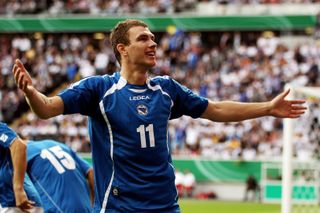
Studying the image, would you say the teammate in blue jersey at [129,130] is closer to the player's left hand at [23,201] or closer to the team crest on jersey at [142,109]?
the team crest on jersey at [142,109]

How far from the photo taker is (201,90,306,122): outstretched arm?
698 centimetres

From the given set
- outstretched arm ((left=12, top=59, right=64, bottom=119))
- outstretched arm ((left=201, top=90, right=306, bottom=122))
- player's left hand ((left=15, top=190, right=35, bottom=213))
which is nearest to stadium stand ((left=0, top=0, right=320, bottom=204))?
player's left hand ((left=15, top=190, right=35, bottom=213))

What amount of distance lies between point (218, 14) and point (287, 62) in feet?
23.6

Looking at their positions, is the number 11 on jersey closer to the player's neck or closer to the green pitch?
the player's neck

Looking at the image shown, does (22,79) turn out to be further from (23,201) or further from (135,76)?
(23,201)

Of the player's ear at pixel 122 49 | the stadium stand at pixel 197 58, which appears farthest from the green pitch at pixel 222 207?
the player's ear at pixel 122 49

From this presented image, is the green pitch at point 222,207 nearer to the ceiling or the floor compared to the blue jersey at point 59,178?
nearer to the floor

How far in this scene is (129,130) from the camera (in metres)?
6.39

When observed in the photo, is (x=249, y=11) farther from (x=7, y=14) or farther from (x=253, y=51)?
(x=7, y=14)

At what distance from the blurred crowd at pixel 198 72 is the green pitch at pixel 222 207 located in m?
2.78

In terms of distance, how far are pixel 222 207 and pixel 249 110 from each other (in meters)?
20.1

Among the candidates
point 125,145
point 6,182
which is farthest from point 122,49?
point 6,182

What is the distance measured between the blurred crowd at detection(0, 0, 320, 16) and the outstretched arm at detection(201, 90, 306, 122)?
109 ft

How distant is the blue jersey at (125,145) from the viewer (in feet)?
20.9
